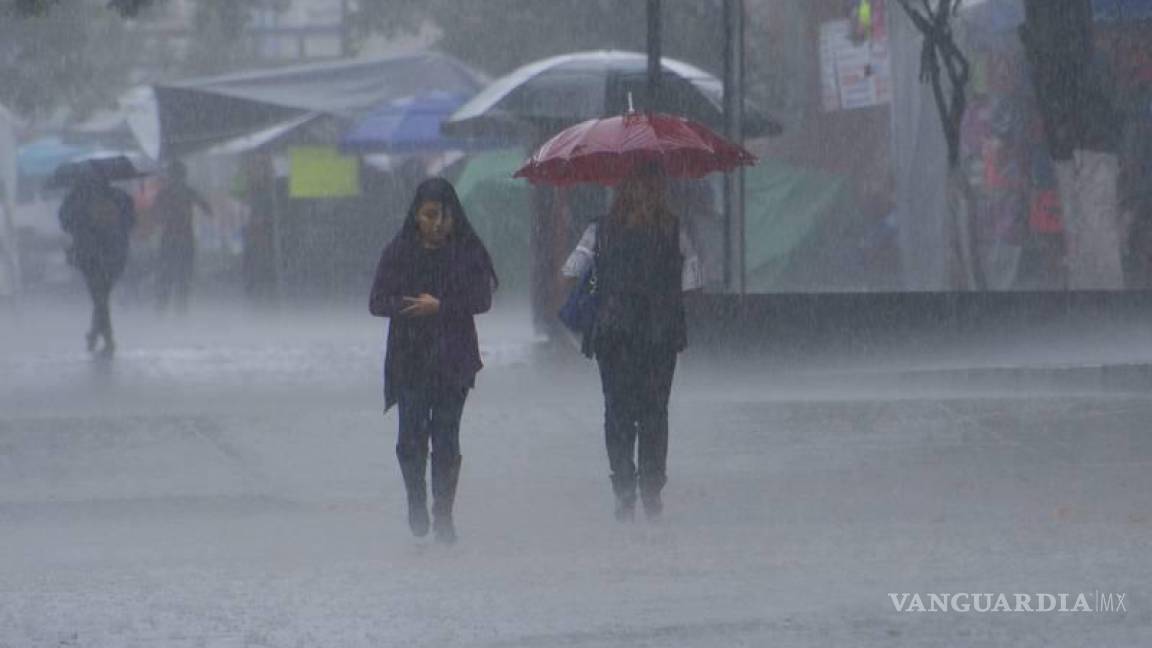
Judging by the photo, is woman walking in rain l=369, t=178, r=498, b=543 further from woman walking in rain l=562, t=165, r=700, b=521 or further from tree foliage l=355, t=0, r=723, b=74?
tree foliage l=355, t=0, r=723, b=74

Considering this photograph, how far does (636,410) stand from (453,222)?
4.18ft

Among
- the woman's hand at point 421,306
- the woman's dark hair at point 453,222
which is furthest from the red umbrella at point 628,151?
the woman's hand at point 421,306

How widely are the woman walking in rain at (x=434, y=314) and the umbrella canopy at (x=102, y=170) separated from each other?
1376 cm

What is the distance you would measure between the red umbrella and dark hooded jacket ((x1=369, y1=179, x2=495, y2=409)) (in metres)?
1.13

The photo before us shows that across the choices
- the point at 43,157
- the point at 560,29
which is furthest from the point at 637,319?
the point at 43,157

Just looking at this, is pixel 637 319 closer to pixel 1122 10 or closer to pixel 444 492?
pixel 444 492

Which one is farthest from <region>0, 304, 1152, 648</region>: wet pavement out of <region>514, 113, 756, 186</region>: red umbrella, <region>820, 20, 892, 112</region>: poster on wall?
<region>820, 20, 892, 112</region>: poster on wall

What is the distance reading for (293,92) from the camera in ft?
104

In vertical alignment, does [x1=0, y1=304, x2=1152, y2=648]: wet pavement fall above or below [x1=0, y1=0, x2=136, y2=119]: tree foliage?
below

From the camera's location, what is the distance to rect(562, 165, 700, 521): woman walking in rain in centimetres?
1057

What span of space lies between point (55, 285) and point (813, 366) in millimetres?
24783

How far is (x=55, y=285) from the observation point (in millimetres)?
39438

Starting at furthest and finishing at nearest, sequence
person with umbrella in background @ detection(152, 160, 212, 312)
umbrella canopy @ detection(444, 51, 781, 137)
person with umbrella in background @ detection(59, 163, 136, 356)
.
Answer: person with umbrella in background @ detection(152, 160, 212, 312)
person with umbrella in background @ detection(59, 163, 136, 356)
umbrella canopy @ detection(444, 51, 781, 137)

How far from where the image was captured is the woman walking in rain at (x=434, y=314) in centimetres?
997
